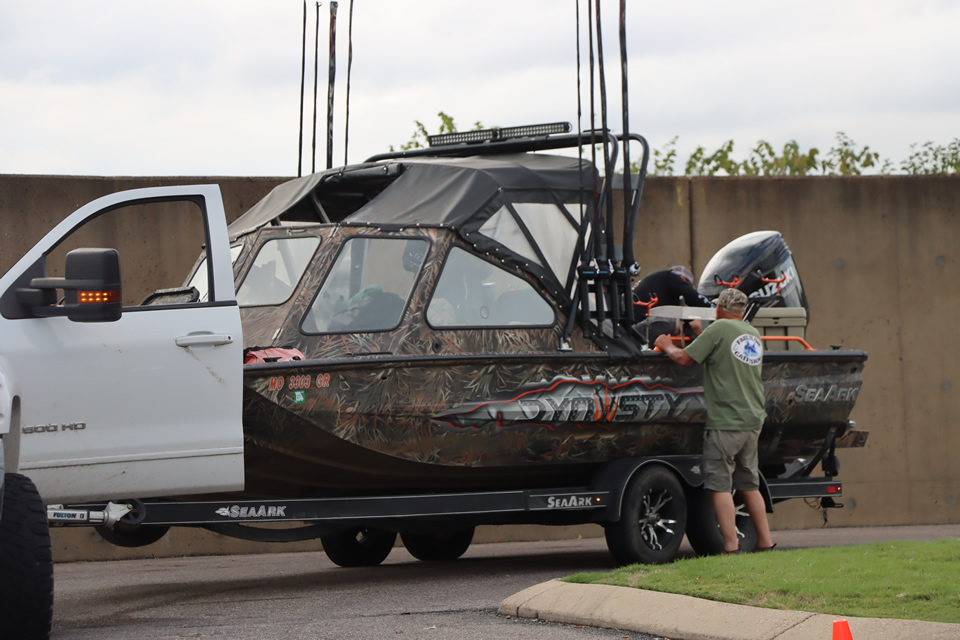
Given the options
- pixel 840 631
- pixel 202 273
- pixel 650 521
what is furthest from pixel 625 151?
pixel 840 631

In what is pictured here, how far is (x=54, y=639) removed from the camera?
614cm

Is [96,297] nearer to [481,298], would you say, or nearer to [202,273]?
[481,298]

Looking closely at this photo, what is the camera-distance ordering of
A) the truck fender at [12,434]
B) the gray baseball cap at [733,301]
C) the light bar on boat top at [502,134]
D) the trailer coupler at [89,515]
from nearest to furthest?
1. the truck fender at [12,434]
2. the trailer coupler at [89,515]
3. the gray baseball cap at [733,301]
4. the light bar on boat top at [502,134]

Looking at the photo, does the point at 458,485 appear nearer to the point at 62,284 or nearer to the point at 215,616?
the point at 215,616

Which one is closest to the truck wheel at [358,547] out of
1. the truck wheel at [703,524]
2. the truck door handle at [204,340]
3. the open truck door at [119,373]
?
the truck wheel at [703,524]

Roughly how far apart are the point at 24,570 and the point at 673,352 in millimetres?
4929

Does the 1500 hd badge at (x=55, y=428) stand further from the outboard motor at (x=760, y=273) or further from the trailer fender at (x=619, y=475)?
the outboard motor at (x=760, y=273)

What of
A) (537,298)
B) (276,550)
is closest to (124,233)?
(276,550)

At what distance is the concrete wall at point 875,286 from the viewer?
13.9 metres

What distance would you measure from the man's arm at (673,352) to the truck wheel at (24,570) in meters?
4.75

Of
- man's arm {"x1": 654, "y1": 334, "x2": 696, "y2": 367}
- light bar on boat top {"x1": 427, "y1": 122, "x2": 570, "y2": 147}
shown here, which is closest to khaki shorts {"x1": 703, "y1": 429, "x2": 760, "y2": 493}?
man's arm {"x1": 654, "y1": 334, "x2": 696, "y2": 367}

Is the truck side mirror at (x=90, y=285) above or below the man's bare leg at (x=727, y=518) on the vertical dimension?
above

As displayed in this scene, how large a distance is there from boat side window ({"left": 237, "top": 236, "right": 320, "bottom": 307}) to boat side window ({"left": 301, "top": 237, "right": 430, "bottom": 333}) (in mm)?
260

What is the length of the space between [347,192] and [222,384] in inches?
131
